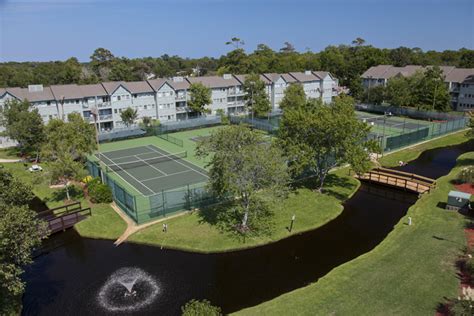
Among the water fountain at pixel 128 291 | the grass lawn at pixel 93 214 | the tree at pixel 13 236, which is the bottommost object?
the water fountain at pixel 128 291

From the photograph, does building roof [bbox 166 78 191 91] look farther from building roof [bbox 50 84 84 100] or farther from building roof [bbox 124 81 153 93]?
building roof [bbox 50 84 84 100]

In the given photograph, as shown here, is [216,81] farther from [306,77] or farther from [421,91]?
[421,91]


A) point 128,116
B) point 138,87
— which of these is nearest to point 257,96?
point 138,87

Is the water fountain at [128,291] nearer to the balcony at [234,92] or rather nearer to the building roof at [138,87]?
the building roof at [138,87]

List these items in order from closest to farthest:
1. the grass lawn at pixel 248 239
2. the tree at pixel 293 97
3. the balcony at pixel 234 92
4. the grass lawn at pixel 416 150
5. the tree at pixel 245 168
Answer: the tree at pixel 245 168
the grass lawn at pixel 248 239
the grass lawn at pixel 416 150
the tree at pixel 293 97
the balcony at pixel 234 92

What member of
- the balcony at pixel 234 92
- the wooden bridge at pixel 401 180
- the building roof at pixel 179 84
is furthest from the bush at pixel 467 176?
the building roof at pixel 179 84

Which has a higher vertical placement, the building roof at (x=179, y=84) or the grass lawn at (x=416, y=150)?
the building roof at (x=179, y=84)

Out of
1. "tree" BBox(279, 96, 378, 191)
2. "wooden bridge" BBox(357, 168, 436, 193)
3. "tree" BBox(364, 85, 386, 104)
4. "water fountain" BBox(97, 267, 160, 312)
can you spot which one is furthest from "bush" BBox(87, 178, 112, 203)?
"tree" BBox(364, 85, 386, 104)
